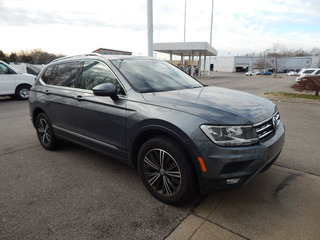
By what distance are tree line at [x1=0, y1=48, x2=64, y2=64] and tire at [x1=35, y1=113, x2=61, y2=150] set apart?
6518 cm

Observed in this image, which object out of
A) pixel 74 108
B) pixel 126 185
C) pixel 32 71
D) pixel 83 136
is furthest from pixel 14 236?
→ pixel 32 71

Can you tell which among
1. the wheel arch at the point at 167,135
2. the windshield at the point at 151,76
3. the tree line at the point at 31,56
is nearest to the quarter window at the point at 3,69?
the windshield at the point at 151,76

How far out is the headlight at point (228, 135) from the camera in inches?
91.4

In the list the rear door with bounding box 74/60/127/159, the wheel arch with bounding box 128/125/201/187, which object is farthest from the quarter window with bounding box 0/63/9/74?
the wheel arch with bounding box 128/125/201/187

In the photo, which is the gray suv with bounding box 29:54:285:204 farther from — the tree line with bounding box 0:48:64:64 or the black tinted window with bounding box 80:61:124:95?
the tree line with bounding box 0:48:64:64

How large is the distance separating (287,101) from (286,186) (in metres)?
8.53

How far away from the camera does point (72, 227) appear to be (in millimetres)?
2443

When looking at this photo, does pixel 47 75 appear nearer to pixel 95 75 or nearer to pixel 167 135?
pixel 95 75

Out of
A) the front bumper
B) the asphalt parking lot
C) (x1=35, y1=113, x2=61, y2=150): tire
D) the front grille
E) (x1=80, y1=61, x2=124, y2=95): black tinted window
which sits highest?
(x1=80, y1=61, x2=124, y2=95): black tinted window

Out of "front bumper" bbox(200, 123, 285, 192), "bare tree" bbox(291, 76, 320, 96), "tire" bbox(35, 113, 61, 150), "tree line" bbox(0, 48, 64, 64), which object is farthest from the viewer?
"tree line" bbox(0, 48, 64, 64)

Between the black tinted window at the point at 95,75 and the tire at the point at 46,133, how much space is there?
4.34 ft

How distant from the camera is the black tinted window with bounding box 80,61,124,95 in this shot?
3266mm

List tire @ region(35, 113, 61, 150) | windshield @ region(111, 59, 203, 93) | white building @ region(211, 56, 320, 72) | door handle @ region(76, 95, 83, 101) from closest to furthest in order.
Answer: windshield @ region(111, 59, 203, 93) < door handle @ region(76, 95, 83, 101) < tire @ region(35, 113, 61, 150) < white building @ region(211, 56, 320, 72)

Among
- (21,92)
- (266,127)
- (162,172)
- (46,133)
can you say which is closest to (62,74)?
(46,133)
